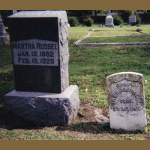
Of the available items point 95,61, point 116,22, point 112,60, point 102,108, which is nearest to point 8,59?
point 95,61

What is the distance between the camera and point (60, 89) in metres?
Result: 3.46

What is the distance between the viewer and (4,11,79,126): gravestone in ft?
10.7

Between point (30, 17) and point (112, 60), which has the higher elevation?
point (30, 17)

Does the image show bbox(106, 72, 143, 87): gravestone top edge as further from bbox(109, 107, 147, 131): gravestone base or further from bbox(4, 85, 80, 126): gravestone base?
bbox(4, 85, 80, 126): gravestone base

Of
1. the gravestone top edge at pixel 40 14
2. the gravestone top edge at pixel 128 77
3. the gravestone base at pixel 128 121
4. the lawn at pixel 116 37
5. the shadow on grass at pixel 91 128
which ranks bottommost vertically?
the shadow on grass at pixel 91 128

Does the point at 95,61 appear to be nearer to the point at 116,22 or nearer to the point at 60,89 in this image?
the point at 60,89

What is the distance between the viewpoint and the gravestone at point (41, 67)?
3.26 meters

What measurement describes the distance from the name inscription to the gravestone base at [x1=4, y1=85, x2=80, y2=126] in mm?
594

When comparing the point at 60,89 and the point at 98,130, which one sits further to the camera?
the point at 60,89

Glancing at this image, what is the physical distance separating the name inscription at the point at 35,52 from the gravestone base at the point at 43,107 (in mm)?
594

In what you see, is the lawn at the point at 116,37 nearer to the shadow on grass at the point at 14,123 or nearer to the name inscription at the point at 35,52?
the name inscription at the point at 35,52

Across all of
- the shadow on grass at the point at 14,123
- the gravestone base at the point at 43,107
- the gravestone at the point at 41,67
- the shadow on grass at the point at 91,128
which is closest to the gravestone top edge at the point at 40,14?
the gravestone at the point at 41,67

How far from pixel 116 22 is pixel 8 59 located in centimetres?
2488

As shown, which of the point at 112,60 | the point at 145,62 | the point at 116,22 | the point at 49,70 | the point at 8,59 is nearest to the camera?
the point at 49,70
